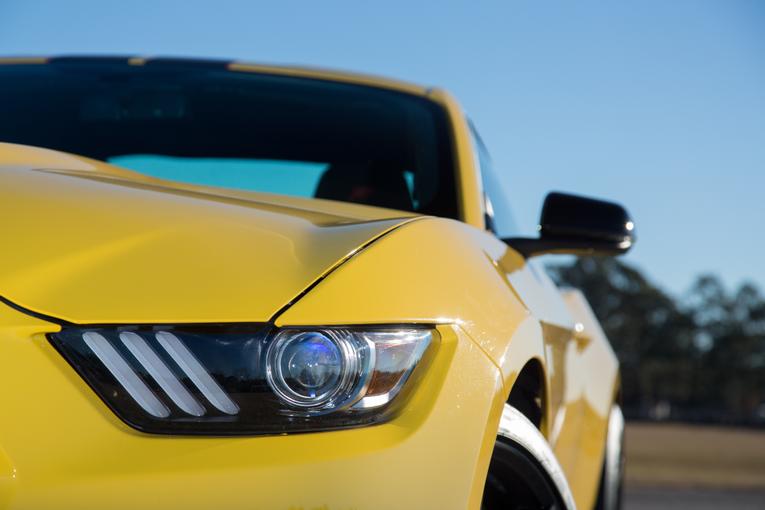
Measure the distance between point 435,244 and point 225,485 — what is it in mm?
576

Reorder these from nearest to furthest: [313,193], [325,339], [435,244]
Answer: [325,339]
[435,244]
[313,193]

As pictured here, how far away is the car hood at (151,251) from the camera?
1.37 m

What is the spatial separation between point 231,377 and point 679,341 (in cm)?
11288

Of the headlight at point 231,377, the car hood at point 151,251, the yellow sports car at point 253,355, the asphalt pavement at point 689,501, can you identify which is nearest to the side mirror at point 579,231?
the yellow sports car at point 253,355

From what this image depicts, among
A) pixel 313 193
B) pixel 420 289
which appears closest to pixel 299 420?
pixel 420 289

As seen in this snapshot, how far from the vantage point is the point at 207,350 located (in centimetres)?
137

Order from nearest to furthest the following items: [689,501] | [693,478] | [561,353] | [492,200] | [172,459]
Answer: [172,459]
[561,353]
[492,200]
[689,501]
[693,478]

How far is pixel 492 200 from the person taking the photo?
2.90m

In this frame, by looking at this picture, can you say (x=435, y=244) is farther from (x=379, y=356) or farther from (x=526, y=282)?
(x=526, y=282)

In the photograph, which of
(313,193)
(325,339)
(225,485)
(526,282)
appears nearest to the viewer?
(225,485)

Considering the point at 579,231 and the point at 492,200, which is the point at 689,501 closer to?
the point at 492,200

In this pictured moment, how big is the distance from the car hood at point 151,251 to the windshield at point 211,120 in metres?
1.25

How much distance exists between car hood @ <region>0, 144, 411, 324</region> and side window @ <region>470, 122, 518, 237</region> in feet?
3.29

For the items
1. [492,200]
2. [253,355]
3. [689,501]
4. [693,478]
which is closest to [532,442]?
[253,355]
